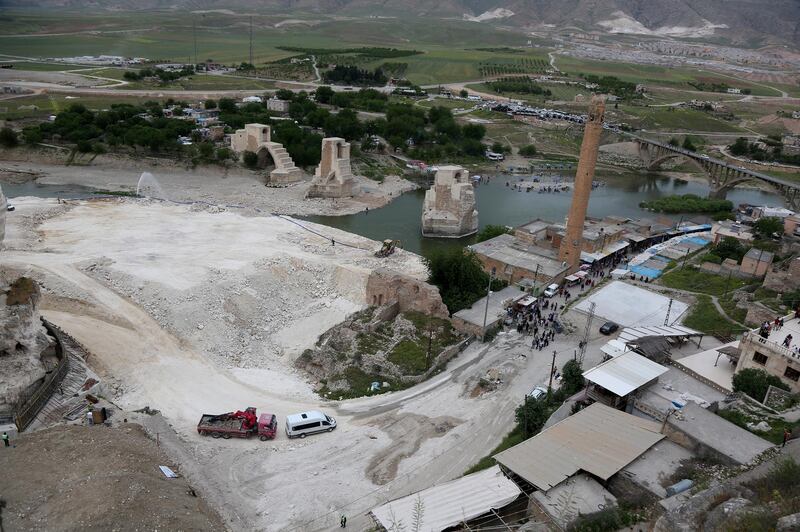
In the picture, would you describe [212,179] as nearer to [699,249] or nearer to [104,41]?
[699,249]

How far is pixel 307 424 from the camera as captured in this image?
1812 cm

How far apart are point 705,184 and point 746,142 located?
14053 mm

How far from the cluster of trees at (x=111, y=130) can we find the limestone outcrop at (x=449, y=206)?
27754 millimetres

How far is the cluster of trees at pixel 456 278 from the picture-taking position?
2752 centimetres

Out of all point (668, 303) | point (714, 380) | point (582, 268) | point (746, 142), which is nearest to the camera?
point (714, 380)

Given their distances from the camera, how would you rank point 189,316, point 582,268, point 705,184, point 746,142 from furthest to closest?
point 746,142 < point 705,184 < point 582,268 < point 189,316

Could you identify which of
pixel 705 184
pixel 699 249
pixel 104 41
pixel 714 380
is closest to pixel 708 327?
pixel 714 380

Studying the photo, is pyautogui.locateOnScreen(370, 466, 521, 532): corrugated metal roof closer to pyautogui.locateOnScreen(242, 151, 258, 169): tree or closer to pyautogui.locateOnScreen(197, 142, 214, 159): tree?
pyautogui.locateOnScreen(242, 151, 258, 169): tree

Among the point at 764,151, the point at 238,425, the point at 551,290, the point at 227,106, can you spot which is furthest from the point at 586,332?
the point at 764,151

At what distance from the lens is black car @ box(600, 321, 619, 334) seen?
2530 centimetres

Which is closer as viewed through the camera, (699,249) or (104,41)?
(699,249)

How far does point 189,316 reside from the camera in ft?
81.8

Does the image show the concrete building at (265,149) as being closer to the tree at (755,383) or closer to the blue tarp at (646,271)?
the blue tarp at (646,271)

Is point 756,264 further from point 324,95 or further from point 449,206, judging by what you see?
point 324,95
